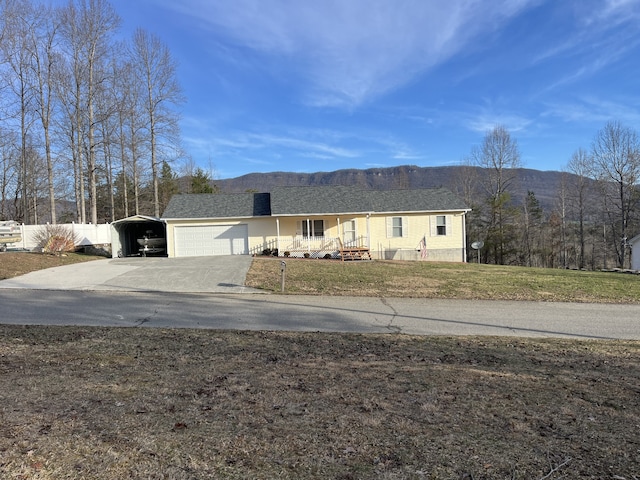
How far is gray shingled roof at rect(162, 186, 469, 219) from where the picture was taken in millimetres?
23188

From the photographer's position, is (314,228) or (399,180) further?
(399,180)

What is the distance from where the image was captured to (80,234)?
2434 centimetres

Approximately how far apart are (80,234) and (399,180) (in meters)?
45.7

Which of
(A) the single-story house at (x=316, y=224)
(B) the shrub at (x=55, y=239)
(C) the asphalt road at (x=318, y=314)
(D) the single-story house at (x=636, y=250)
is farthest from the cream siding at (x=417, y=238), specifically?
(D) the single-story house at (x=636, y=250)

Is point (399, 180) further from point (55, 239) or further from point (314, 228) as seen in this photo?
point (55, 239)

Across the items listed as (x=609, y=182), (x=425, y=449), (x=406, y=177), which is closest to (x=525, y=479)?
(x=425, y=449)

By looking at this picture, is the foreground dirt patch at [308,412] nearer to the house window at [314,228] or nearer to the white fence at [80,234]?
the house window at [314,228]

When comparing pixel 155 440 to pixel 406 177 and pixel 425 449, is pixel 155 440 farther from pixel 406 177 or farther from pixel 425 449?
pixel 406 177

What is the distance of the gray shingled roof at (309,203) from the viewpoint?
23.2 m

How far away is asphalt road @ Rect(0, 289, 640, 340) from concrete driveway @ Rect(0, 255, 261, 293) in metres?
0.87

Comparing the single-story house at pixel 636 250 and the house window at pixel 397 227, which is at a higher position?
the house window at pixel 397 227

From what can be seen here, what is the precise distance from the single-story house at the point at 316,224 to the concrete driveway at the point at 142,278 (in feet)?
16.7

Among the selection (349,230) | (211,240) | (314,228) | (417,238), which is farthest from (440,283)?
(211,240)

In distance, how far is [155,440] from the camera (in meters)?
2.80
